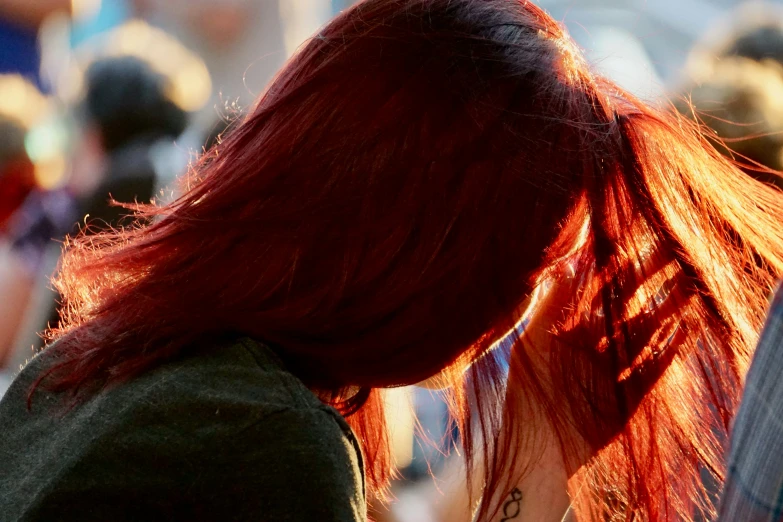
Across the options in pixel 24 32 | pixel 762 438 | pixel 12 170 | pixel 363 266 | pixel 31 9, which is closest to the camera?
pixel 762 438

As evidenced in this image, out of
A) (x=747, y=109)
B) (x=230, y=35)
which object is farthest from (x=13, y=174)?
(x=747, y=109)

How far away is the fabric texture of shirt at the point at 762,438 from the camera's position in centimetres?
54

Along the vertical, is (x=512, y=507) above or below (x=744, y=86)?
below

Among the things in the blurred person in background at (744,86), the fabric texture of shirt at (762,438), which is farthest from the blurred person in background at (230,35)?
the fabric texture of shirt at (762,438)

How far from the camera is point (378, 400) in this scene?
1247 millimetres

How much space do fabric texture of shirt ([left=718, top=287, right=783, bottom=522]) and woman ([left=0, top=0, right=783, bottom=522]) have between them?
1.00 ft

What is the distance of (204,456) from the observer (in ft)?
2.23

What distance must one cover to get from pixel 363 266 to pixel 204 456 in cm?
25

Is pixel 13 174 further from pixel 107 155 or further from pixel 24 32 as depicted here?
pixel 24 32

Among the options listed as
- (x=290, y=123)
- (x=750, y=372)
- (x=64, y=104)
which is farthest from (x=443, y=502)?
(x=64, y=104)

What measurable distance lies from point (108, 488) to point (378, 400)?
1.95 feet

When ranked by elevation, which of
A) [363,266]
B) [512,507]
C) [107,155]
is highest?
[107,155]

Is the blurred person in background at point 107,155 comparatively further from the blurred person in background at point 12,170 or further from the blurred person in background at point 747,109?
the blurred person in background at point 747,109

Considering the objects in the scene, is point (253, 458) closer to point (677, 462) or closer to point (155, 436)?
point (155, 436)
